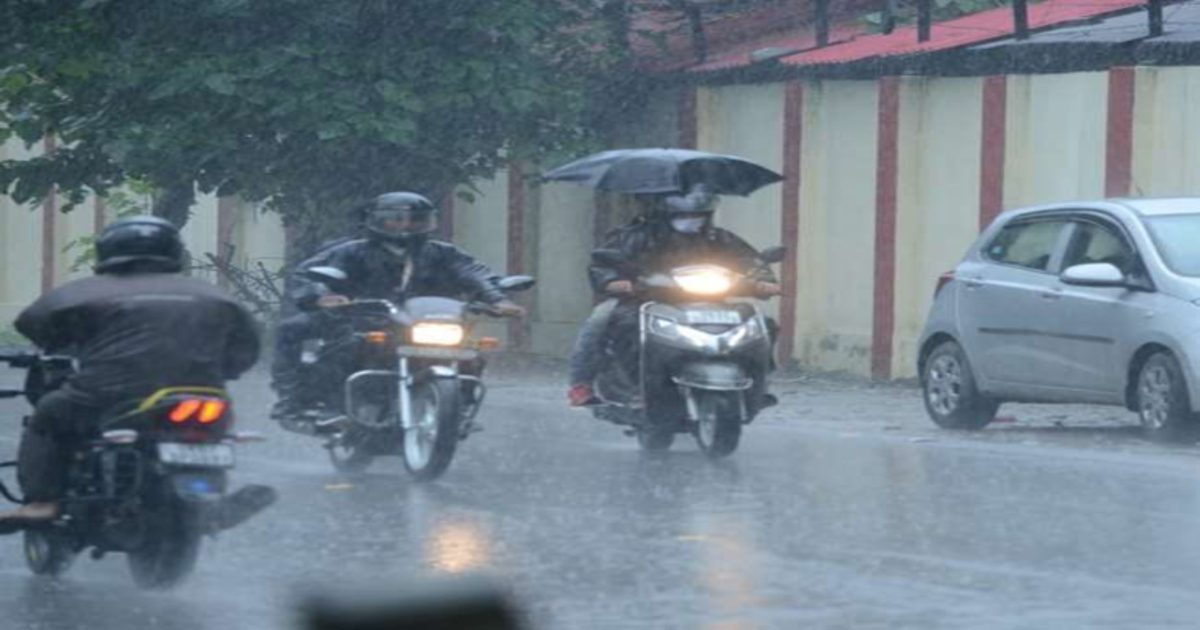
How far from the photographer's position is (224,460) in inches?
343

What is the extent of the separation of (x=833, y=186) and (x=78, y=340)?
14.6m

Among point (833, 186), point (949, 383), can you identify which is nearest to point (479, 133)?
point (833, 186)

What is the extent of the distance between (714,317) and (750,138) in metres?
10.2

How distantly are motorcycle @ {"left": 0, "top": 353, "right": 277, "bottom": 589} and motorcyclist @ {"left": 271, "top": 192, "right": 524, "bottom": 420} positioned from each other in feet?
14.6

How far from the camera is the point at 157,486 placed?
8.71 metres

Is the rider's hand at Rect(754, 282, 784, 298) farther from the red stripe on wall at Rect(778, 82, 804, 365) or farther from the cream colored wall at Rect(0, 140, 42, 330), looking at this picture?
the cream colored wall at Rect(0, 140, 42, 330)

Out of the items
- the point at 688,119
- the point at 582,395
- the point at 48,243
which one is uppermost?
the point at 688,119

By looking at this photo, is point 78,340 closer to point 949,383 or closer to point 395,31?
point 949,383

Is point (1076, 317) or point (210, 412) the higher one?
point (1076, 317)

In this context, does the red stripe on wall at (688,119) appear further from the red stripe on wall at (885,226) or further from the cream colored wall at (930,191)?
the cream colored wall at (930,191)

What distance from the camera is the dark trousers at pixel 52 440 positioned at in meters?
8.91

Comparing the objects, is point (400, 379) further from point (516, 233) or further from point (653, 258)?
point (516, 233)

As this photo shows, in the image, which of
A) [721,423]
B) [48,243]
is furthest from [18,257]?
[721,423]

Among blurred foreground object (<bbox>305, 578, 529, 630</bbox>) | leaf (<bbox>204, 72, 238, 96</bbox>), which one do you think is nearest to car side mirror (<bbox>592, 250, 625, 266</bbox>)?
leaf (<bbox>204, 72, 238, 96</bbox>)
